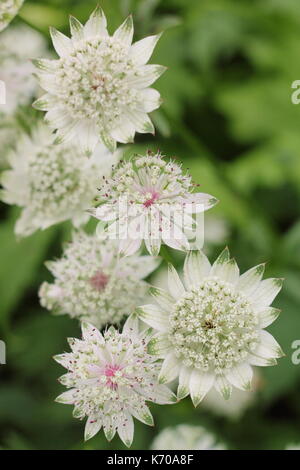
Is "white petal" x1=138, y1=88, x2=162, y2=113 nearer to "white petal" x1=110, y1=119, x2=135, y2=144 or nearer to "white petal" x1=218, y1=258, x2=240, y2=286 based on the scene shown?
"white petal" x1=110, y1=119, x2=135, y2=144

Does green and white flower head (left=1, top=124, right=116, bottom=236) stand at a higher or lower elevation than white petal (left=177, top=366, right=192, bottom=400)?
higher

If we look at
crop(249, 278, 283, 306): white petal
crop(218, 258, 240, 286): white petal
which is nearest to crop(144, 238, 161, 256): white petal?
crop(218, 258, 240, 286): white petal

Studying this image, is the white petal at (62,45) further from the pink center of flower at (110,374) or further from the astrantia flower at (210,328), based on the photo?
the pink center of flower at (110,374)

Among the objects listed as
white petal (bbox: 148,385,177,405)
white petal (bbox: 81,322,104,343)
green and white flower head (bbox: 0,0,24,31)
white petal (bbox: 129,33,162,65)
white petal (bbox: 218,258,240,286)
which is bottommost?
white petal (bbox: 148,385,177,405)

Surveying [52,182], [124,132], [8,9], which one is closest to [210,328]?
[124,132]

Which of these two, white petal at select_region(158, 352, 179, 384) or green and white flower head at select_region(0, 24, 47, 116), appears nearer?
white petal at select_region(158, 352, 179, 384)

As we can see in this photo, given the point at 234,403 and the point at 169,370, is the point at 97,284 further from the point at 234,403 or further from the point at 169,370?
the point at 234,403

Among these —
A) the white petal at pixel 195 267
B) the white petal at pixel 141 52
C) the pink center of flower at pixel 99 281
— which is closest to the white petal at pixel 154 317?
the white petal at pixel 195 267
